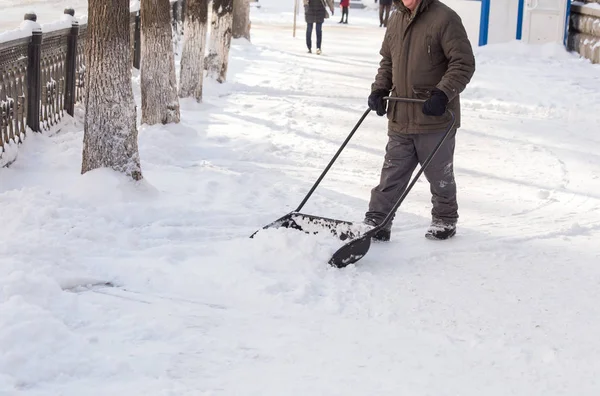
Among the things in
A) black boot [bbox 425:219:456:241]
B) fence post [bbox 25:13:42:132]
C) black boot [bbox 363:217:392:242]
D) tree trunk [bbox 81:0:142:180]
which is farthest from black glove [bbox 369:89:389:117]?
fence post [bbox 25:13:42:132]

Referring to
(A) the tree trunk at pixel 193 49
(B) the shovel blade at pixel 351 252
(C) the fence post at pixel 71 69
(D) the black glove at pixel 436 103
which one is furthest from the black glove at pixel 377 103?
(A) the tree trunk at pixel 193 49

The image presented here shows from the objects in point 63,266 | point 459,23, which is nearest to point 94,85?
point 63,266

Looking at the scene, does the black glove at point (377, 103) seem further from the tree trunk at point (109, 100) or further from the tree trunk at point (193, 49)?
the tree trunk at point (193, 49)

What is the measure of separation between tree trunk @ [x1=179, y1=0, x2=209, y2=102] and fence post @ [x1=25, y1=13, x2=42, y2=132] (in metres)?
3.39

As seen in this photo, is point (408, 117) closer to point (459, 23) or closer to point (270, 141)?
point (459, 23)

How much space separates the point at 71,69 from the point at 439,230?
18.4 feet

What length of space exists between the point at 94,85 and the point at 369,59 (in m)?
14.5

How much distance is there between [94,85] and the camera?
24.2 feet

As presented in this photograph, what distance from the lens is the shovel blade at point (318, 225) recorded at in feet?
20.3

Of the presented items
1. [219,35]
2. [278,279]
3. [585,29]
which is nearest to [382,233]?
[278,279]

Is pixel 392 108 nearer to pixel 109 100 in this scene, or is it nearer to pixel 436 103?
pixel 436 103

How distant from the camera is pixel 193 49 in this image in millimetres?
12477

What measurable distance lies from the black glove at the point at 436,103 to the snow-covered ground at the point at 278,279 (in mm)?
929

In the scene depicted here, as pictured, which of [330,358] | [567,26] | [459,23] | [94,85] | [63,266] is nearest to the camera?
[330,358]
